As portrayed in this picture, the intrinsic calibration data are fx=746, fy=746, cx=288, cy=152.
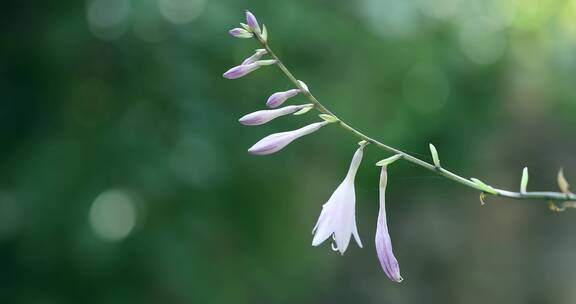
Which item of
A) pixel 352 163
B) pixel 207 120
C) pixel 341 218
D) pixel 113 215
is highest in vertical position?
pixel 352 163

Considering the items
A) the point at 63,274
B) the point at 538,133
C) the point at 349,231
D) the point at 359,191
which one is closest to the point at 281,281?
the point at 359,191

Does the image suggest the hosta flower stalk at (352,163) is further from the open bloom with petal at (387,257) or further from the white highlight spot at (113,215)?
the white highlight spot at (113,215)

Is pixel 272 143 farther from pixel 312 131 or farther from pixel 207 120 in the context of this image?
pixel 207 120

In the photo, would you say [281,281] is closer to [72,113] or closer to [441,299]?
[72,113]

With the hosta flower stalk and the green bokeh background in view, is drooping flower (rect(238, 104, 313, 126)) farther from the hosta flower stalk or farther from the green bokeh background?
the green bokeh background

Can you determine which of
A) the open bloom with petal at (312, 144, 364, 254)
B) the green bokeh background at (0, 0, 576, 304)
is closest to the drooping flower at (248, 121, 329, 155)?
the open bloom with petal at (312, 144, 364, 254)

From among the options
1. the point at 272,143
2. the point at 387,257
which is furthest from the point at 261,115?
the point at 387,257
